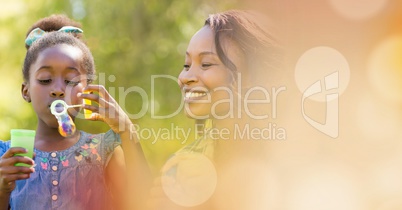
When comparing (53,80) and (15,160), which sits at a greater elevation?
(53,80)

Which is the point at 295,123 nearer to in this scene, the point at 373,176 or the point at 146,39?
the point at 373,176

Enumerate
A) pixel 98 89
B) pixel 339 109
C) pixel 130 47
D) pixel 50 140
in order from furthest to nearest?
pixel 130 47, pixel 339 109, pixel 50 140, pixel 98 89

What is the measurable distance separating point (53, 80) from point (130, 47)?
760cm

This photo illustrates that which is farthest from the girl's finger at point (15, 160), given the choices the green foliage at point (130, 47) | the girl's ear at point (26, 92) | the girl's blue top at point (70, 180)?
the green foliage at point (130, 47)

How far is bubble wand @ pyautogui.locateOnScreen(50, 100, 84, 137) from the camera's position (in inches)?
147

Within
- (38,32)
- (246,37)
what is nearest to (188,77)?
(246,37)

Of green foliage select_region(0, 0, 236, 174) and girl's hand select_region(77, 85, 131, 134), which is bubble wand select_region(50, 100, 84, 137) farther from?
green foliage select_region(0, 0, 236, 174)

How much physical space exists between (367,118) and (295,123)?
2.30ft

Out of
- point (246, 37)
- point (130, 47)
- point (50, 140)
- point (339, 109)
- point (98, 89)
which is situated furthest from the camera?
point (130, 47)

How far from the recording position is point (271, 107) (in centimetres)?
510

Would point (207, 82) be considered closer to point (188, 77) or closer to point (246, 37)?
point (188, 77)

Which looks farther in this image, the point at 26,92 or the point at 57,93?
the point at 26,92

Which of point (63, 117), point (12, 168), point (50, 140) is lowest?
point (12, 168)

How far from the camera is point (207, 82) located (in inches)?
157
